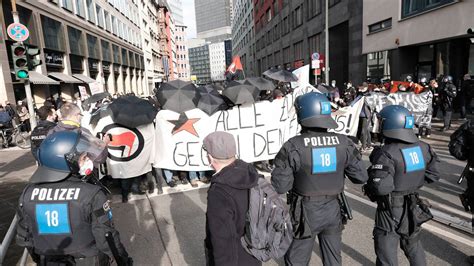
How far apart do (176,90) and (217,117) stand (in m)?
1.01

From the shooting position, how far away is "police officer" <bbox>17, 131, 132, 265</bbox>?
2.01m

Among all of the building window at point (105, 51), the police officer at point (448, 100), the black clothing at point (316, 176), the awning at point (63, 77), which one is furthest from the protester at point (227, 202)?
the building window at point (105, 51)

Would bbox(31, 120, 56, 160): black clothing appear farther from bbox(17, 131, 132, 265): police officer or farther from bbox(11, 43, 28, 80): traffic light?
bbox(11, 43, 28, 80): traffic light

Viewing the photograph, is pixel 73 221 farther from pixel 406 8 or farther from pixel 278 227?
pixel 406 8

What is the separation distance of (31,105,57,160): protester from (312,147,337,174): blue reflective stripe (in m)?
4.52

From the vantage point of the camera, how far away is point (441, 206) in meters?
4.72

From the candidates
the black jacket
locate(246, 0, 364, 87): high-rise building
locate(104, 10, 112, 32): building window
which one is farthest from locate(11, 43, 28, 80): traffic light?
locate(104, 10, 112, 32): building window

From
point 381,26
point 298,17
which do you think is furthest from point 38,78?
point 298,17

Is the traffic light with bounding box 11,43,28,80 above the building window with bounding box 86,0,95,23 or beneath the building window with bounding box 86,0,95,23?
beneath

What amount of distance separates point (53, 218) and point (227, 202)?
1188mm

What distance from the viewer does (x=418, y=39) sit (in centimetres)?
1485

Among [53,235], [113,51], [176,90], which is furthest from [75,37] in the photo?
[53,235]

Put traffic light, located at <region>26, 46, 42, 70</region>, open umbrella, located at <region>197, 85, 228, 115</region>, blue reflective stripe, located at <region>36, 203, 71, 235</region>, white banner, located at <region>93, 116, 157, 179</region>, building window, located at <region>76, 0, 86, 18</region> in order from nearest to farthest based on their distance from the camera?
1. blue reflective stripe, located at <region>36, 203, 71, 235</region>
2. white banner, located at <region>93, 116, 157, 179</region>
3. open umbrella, located at <region>197, 85, 228, 115</region>
4. traffic light, located at <region>26, 46, 42, 70</region>
5. building window, located at <region>76, 0, 86, 18</region>

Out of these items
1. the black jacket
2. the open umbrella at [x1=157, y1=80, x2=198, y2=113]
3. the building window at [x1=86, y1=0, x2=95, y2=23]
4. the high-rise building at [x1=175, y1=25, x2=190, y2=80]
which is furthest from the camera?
the high-rise building at [x1=175, y1=25, x2=190, y2=80]
